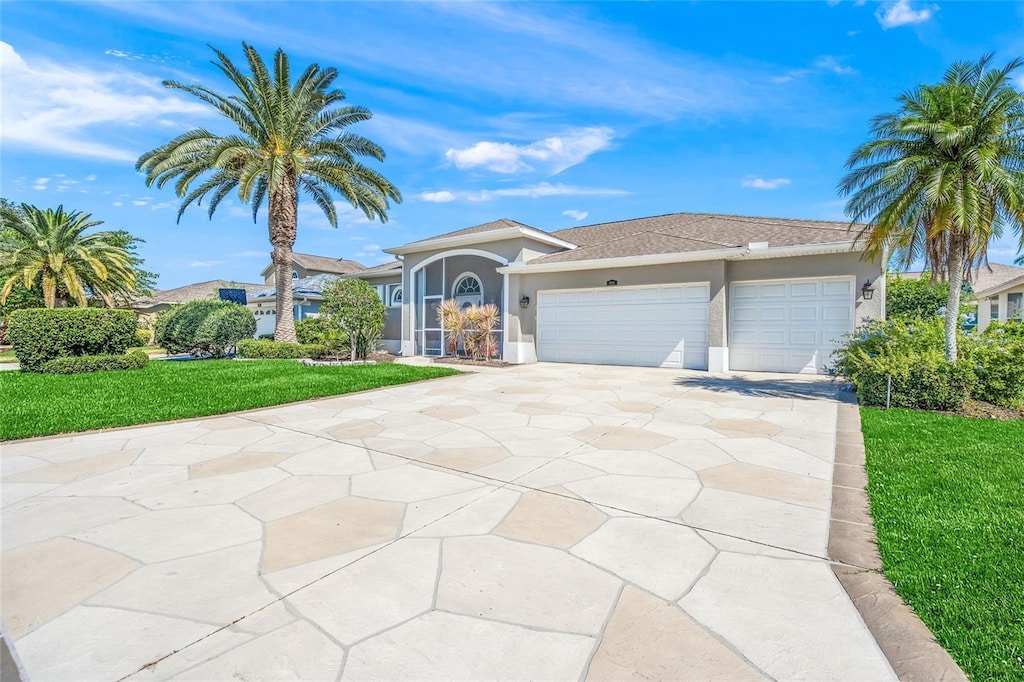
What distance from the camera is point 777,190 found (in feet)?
56.0

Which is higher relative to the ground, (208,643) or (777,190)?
(777,190)

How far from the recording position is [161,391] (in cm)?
822

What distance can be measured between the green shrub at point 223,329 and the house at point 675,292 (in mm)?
5569

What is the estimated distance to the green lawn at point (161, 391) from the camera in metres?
6.30

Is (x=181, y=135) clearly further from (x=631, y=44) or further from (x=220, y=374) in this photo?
(x=631, y=44)

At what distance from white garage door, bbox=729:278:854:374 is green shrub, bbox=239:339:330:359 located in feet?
41.0

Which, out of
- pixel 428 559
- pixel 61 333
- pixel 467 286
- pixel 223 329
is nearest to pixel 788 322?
pixel 467 286

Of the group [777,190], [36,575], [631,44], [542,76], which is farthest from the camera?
[777,190]

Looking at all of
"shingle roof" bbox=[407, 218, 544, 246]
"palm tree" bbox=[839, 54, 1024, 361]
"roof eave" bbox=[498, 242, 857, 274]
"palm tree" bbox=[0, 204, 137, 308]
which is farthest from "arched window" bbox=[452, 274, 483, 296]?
"palm tree" bbox=[0, 204, 137, 308]

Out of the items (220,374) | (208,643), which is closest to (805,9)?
(208,643)

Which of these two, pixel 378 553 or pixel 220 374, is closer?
pixel 378 553

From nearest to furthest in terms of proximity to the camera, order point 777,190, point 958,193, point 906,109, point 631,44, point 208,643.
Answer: point 208,643 → point 958,193 → point 906,109 → point 631,44 → point 777,190

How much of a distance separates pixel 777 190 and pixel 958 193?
35.5 ft

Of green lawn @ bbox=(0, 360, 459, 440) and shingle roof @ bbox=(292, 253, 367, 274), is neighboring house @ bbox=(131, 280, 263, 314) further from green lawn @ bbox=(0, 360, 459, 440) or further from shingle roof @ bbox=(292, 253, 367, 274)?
green lawn @ bbox=(0, 360, 459, 440)
